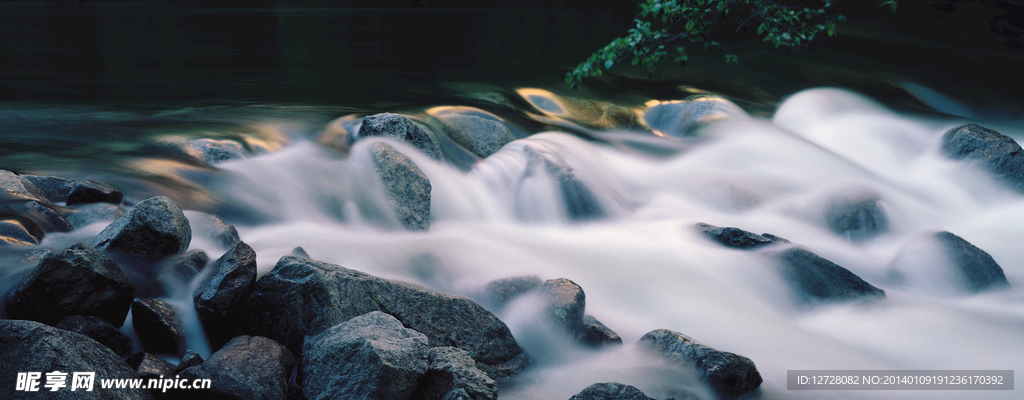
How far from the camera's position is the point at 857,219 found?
5.63 meters

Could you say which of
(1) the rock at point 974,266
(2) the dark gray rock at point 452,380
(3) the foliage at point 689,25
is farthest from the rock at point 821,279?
(2) the dark gray rock at point 452,380

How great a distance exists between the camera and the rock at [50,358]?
2035 millimetres

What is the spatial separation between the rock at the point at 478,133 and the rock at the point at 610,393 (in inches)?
183

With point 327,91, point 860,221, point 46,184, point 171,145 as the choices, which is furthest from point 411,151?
point 860,221

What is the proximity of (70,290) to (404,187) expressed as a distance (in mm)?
2794

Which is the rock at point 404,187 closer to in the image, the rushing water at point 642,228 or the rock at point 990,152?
the rushing water at point 642,228

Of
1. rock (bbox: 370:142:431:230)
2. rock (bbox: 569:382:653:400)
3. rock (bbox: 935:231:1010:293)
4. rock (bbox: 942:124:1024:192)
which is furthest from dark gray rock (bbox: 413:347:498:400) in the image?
rock (bbox: 942:124:1024:192)

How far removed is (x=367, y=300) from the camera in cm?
307

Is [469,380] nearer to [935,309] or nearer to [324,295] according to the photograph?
[324,295]

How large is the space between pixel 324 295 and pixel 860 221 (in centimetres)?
507

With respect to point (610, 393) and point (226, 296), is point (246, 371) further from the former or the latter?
point (610, 393)

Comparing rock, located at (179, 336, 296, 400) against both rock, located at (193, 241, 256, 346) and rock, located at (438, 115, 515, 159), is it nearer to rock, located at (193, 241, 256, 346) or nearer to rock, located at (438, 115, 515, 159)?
rock, located at (193, 241, 256, 346)

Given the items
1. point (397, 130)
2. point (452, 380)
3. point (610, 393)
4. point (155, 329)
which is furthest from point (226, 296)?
point (397, 130)

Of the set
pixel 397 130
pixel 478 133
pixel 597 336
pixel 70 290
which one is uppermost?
pixel 397 130
